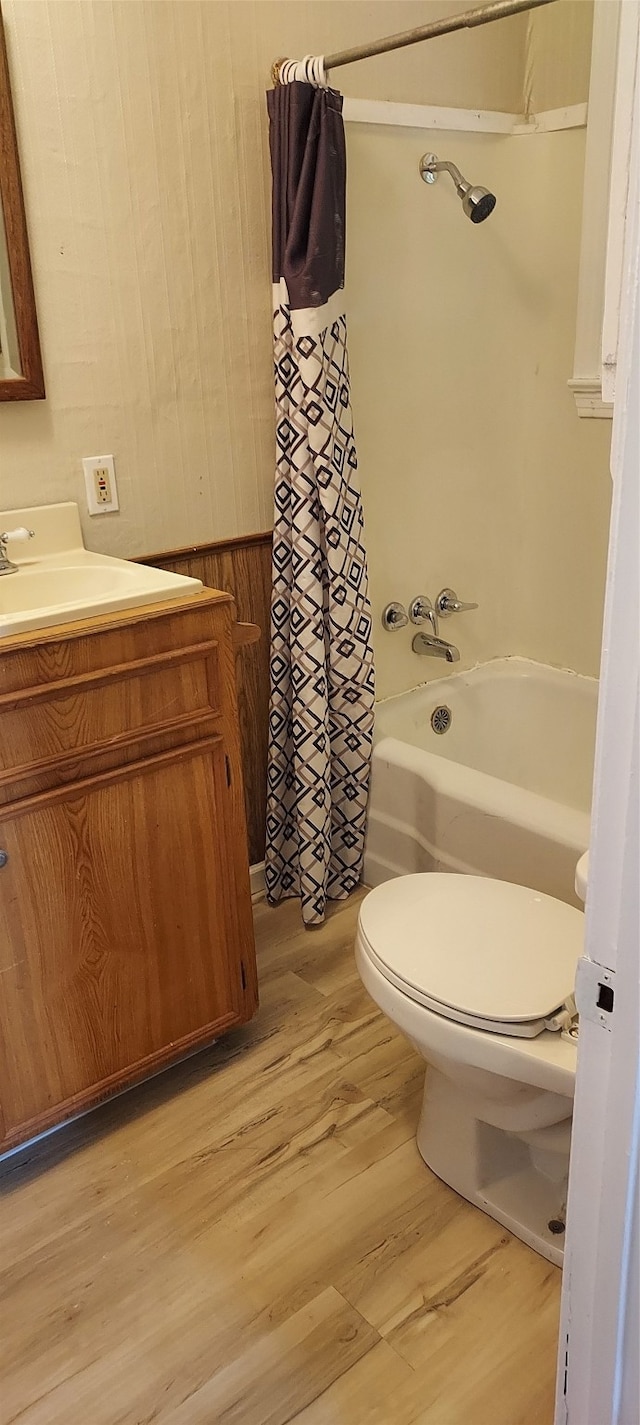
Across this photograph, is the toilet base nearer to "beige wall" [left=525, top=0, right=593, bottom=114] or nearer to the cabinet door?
the cabinet door

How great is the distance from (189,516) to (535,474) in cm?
108

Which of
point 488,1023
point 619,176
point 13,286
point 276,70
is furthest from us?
point 276,70

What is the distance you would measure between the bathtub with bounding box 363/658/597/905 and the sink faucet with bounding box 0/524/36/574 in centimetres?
95

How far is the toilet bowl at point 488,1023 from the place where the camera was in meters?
1.38

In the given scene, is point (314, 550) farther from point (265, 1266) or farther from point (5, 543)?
point (265, 1266)

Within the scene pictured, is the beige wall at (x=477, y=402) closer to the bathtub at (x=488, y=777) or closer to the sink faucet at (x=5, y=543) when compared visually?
the bathtub at (x=488, y=777)

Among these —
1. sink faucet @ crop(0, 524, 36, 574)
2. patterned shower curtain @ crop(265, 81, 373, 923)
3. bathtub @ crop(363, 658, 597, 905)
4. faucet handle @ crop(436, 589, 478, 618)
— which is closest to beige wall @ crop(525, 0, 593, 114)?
patterned shower curtain @ crop(265, 81, 373, 923)

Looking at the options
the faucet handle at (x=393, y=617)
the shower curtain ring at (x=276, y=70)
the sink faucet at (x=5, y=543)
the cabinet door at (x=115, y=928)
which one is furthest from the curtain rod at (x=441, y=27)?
the cabinet door at (x=115, y=928)

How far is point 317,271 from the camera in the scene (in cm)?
195

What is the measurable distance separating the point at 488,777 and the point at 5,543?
1110 millimetres

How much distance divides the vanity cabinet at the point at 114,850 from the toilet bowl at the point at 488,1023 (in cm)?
34

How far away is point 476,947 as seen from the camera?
4.98 feet

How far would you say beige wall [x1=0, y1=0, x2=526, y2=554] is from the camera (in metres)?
1.75

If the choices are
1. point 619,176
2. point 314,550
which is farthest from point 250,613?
point 619,176
